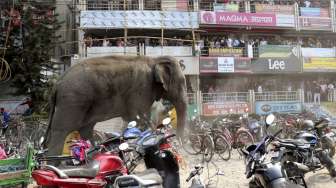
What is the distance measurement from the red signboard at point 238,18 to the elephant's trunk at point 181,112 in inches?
744

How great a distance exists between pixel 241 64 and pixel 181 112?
18.2m

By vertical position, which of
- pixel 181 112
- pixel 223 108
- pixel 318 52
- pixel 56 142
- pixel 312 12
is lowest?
pixel 223 108

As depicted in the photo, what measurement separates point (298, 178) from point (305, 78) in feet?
88.8

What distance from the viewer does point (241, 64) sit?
29.8 m

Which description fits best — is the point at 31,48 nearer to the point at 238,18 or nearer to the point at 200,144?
the point at 238,18

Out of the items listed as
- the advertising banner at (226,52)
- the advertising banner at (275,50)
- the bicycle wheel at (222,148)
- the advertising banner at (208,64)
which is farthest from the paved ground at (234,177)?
the advertising banner at (275,50)

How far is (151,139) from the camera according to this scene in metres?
6.76

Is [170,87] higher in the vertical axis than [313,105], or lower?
higher

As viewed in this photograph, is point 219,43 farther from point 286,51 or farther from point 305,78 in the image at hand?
point 305,78

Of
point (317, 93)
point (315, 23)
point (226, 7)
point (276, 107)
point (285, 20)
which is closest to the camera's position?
point (276, 107)

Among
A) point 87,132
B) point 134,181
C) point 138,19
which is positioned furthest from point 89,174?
point 138,19

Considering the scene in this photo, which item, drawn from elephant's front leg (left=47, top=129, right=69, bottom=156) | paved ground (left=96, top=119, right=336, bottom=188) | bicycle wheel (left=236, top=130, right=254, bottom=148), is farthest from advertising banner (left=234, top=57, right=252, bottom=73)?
elephant's front leg (left=47, top=129, right=69, bottom=156)

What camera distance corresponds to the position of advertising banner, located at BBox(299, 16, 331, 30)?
32.9 metres

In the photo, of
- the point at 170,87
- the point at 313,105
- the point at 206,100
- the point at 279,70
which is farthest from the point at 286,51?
the point at 170,87
